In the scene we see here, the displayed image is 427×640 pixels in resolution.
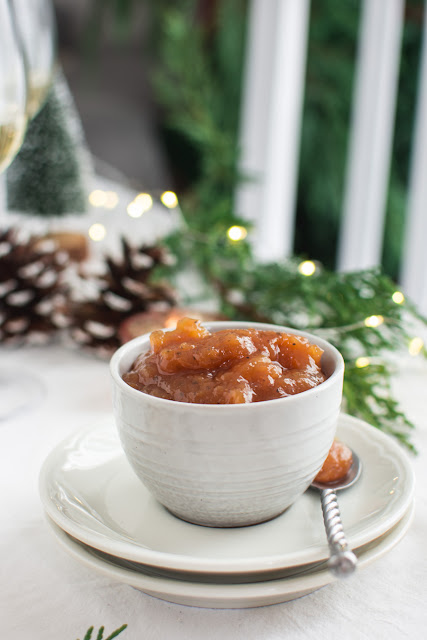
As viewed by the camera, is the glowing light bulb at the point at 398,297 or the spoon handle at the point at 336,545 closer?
the spoon handle at the point at 336,545

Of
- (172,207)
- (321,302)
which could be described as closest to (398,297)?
(321,302)

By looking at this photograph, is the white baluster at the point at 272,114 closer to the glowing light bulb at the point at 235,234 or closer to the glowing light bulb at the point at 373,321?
the glowing light bulb at the point at 235,234

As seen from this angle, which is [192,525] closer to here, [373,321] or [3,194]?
[373,321]

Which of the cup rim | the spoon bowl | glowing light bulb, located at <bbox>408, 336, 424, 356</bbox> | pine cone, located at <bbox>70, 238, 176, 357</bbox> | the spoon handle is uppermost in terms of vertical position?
the cup rim

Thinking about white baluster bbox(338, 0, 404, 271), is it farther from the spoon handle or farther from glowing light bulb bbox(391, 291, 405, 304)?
the spoon handle

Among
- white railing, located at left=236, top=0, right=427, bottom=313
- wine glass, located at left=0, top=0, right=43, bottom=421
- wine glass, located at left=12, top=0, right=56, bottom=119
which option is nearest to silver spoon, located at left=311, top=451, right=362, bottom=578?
wine glass, located at left=0, top=0, right=43, bottom=421

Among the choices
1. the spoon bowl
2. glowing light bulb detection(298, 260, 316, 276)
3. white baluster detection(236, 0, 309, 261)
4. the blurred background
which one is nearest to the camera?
the spoon bowl

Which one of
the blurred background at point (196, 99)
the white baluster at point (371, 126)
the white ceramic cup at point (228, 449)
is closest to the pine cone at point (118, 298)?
the white ceramic cup at point (228, 449)
